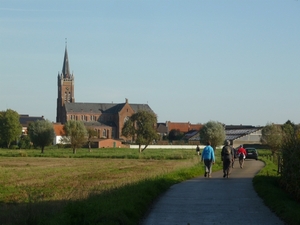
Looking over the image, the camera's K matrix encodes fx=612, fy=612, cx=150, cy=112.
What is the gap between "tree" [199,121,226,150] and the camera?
102 m

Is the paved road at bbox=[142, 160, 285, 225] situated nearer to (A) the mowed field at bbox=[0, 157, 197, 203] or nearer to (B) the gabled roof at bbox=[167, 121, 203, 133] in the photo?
(A) the mowed field at bbox=[0, 157, 197, 203]

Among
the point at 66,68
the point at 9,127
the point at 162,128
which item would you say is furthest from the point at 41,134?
the point at 162,128

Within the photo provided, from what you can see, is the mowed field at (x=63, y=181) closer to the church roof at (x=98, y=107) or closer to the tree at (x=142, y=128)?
the tree at (x=142, y=128)

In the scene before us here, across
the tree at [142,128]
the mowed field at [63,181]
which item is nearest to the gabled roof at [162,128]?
the tree at [142,128]

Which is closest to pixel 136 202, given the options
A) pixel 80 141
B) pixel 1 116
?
pixel 80 141

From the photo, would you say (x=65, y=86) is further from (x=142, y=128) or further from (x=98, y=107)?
(x=142, y=128)

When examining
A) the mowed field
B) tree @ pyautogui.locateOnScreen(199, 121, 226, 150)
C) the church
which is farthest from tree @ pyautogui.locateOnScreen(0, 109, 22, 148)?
the mowed field

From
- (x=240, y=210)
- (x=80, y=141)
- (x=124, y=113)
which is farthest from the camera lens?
(x=124, y=113)

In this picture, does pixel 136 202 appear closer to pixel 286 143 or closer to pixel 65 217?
pixel 65 217

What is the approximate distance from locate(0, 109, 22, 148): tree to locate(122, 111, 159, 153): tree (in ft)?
97.0

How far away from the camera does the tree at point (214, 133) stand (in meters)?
102

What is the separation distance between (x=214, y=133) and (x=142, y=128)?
1261cm

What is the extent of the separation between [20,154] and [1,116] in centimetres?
5044

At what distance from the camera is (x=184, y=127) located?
634ft
